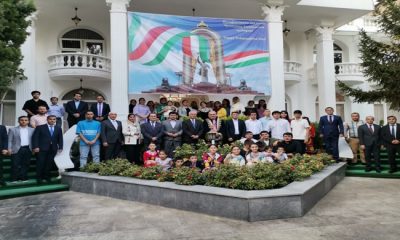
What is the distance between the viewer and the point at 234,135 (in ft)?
32.5

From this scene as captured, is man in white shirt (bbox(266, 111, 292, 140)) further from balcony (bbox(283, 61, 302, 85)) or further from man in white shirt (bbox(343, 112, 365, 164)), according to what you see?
balcony (bbox(283, 61, 302, 85))

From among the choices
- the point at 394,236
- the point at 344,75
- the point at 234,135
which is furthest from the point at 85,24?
the point at 394,236

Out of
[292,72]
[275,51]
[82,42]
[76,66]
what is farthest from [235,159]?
[82,42]

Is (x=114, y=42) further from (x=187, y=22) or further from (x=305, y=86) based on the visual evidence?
(x=305, y=86)

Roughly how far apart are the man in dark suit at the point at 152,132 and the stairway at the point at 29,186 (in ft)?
7.85

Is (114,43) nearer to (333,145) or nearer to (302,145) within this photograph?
(302,145)

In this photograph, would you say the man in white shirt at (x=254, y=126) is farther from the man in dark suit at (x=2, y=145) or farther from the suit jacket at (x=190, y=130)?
the man in dark suit at (x=2, y=145)

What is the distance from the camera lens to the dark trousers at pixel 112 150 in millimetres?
9026

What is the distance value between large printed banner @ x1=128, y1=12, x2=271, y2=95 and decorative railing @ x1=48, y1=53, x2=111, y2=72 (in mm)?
3711

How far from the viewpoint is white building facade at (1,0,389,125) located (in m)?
13.3

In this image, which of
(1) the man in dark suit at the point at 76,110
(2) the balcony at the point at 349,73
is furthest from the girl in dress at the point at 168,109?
(2) the balcony at the point at 349,73

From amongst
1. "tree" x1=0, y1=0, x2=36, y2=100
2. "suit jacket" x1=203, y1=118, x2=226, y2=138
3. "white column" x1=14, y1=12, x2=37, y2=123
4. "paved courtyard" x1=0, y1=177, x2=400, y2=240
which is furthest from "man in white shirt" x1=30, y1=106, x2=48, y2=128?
"white column" x1=14, y1=12, x2=37, y2=123

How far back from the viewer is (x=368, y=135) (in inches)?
391

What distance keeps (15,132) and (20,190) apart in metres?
1.54
